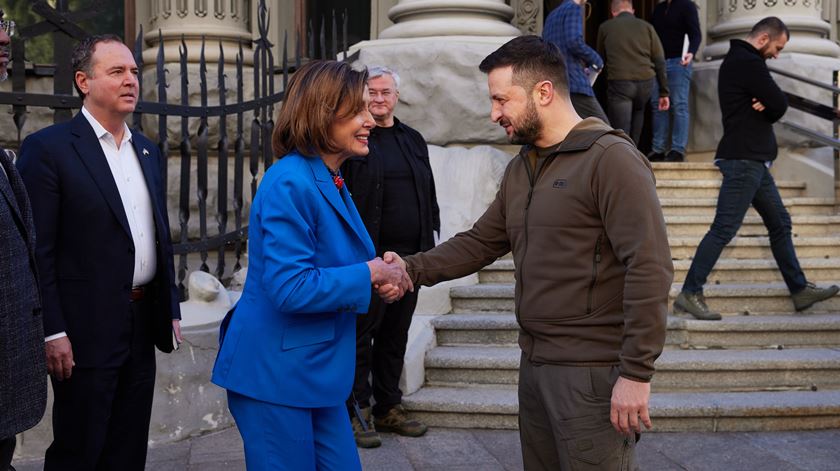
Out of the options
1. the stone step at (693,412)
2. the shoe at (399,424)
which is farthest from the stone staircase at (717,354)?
the shoe at (399,424)

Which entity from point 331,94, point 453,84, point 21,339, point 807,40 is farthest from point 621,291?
point 807,40

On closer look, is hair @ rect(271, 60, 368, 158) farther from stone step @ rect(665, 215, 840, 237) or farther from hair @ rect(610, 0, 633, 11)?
hair @ rect(610, 0, 633, 11)

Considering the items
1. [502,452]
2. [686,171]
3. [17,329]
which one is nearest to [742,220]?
[686,171]

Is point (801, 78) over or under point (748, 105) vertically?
over

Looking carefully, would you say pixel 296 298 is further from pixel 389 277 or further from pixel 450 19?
pixel 450 19

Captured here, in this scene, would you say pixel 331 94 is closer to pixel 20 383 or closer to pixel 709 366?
pixel 20 383

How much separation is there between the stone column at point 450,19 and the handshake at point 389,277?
5509mm

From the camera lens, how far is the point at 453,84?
8031 millimetres

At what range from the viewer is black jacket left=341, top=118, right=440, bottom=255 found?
5062 mm

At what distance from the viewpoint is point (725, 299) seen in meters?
6.69

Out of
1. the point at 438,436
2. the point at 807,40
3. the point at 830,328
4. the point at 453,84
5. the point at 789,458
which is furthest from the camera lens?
the point at 807,40

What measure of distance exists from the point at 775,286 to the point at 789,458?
7.28 feet

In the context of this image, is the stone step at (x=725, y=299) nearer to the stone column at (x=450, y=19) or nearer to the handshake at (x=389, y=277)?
the stone column at (x=450, y=19)

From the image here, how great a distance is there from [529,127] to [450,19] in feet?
18.6
